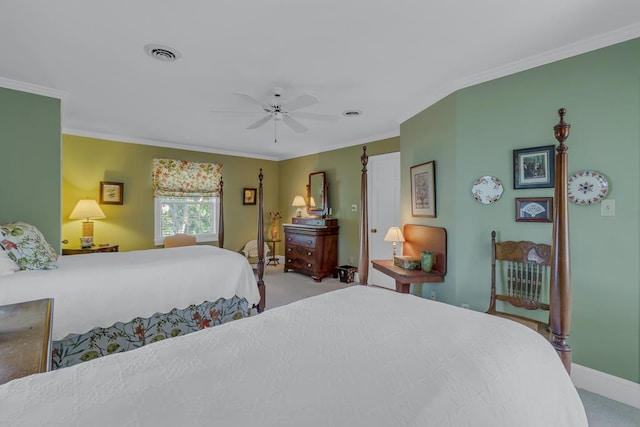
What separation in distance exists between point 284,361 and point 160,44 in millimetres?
2265

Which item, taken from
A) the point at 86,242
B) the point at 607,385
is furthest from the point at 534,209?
the point at 86,242

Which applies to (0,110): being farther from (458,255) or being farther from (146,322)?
(458,255)

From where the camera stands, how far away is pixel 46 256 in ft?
7.62

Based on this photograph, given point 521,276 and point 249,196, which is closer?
point 521,276

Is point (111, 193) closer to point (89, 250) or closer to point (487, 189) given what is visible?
point (89, 250)

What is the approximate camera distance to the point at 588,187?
207cm

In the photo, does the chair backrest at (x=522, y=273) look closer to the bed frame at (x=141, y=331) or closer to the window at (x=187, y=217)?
the bed frame at (x=141, y=331)

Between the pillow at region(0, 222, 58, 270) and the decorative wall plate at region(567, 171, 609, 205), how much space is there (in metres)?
3.91

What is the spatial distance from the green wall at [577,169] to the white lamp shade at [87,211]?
179 inches

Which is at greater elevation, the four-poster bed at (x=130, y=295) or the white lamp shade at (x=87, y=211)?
the white lamp shade at (x=87, y=211)

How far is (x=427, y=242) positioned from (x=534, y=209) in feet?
3.28

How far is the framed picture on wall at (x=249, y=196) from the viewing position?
605 centimetres

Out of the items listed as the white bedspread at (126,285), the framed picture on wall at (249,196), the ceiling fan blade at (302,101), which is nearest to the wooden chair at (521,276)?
the ceiling fan blade at (302,101)

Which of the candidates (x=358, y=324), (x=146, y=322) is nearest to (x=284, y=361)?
(x=358, y=324)
